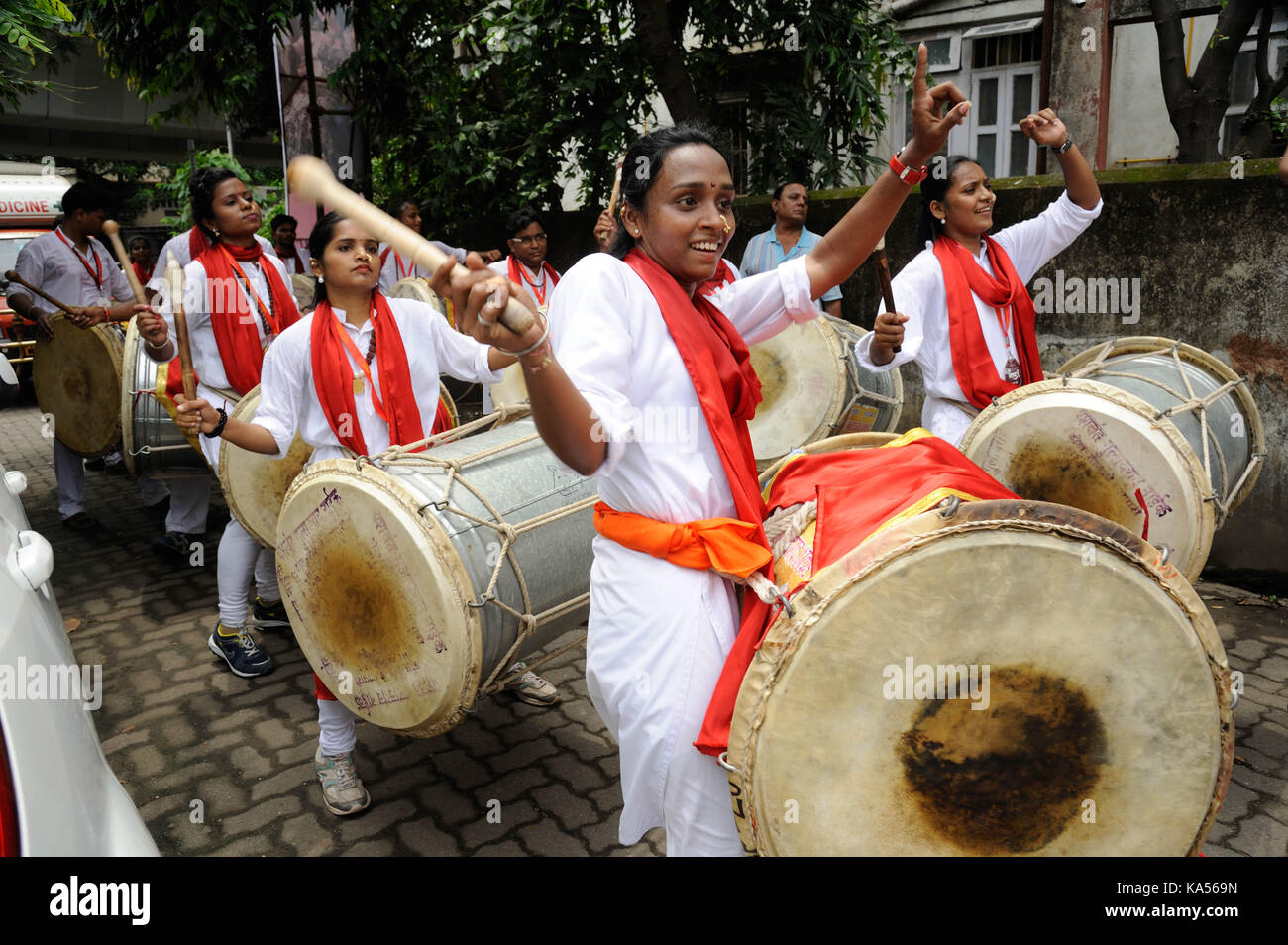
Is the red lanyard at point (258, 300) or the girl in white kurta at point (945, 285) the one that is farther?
the red lanyard at point (258, 300)

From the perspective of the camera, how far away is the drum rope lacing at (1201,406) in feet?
10.7

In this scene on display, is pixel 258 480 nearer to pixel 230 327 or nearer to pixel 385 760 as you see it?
pixel 230 327

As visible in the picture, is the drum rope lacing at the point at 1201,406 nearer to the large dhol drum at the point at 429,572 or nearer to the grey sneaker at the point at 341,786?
the large dhol drum at the point at 429,572

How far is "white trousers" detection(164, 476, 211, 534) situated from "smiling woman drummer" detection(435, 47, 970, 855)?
449 cm

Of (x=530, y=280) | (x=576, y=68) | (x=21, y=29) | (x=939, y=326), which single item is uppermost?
(x=576, y=68)

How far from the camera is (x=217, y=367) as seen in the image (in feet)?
14.4

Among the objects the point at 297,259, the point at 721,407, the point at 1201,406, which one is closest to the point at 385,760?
the point at 721,407

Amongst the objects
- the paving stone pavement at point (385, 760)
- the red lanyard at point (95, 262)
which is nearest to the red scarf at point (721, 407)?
the paving stone pavement at point (385, 760)

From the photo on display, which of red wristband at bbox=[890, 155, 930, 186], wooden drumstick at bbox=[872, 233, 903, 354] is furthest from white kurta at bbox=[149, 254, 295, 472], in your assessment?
red wristband at bbox=[890, 155, 930, 186]

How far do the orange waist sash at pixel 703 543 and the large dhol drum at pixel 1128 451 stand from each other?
175 centimetres

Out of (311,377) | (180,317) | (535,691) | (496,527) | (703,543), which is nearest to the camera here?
(703,543)

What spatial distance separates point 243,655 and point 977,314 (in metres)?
3.34

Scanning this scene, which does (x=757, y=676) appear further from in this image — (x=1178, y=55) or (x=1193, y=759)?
(x=1178, y=55)

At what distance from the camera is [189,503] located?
5691mm
